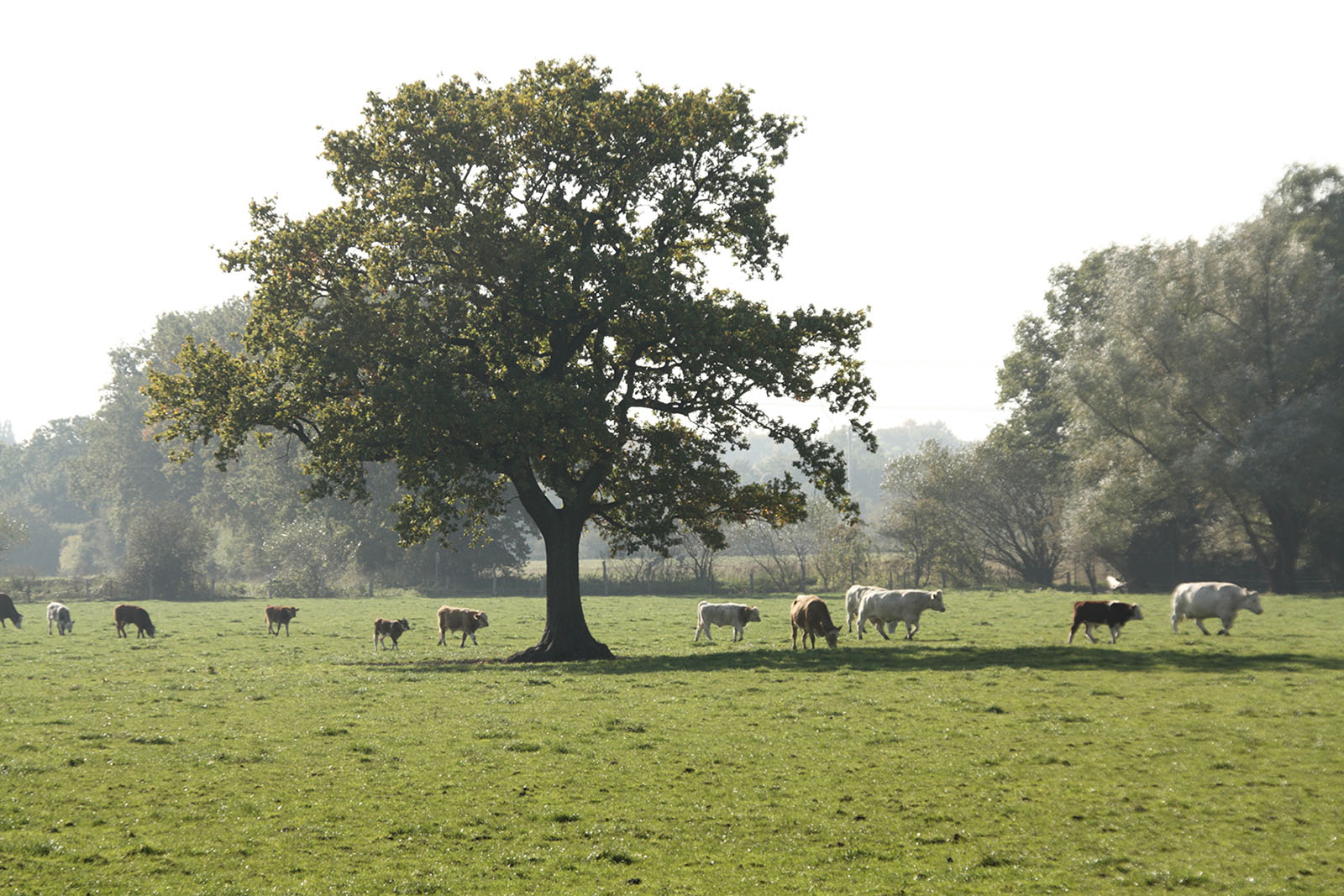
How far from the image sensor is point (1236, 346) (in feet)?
172

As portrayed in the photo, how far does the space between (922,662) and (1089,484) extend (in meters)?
40.2

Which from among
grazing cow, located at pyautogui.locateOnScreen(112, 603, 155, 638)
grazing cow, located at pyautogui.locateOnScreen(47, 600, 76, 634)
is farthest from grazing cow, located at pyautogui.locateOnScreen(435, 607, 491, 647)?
grazing cow, located at pyautogui.locateOnScreen(47, 600, 76, 634)

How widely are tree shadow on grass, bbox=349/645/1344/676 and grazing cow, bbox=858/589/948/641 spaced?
3310 millimetres

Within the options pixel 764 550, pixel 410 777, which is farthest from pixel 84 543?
pixel 410 777

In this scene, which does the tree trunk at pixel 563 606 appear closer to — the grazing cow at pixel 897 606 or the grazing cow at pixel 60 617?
the grazing cow at pixel 897 606

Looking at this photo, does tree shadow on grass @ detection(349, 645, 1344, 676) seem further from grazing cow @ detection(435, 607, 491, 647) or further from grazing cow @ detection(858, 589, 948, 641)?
grazing cow @ detection(435, 607, 491, 647)

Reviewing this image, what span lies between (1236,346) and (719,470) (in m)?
36.4

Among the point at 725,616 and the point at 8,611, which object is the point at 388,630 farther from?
the point at 8,611

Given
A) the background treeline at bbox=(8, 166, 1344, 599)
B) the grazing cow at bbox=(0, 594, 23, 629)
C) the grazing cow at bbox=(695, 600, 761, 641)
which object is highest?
the background treeline at bbox=(8, 166, 1344, 599)

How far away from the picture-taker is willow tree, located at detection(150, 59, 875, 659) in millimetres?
27500

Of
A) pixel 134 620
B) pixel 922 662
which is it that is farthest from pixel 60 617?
pixel 922 662

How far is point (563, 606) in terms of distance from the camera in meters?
29.8

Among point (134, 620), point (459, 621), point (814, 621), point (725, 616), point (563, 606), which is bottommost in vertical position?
point (134, 620)

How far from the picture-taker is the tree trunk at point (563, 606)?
1155 inches
